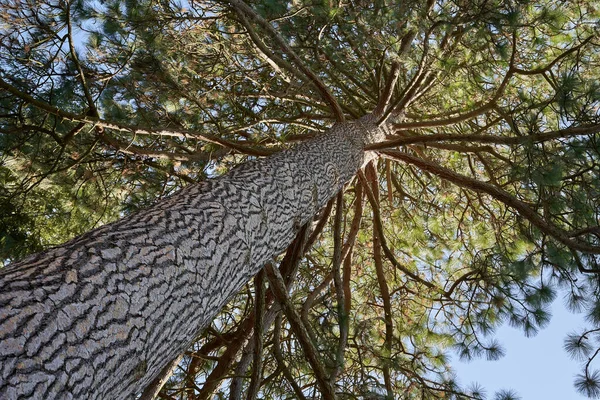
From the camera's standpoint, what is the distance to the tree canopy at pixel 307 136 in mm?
3367

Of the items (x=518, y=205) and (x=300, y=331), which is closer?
(x=300, y=331)

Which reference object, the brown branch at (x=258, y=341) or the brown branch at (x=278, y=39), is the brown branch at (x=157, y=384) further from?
the brown branch at (x=278, y=39)

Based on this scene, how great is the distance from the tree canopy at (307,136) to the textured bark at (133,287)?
0.57m

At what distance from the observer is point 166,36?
462 cm

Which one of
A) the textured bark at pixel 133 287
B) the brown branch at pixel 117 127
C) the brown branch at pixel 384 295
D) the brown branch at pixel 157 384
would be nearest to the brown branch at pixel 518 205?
the brown branch at pixel 384 295

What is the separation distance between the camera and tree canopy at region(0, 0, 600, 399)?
133 inches

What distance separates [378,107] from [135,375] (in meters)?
3.97

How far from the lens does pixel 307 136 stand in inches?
207

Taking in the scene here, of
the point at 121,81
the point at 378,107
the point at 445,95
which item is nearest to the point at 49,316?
the point at 121,81

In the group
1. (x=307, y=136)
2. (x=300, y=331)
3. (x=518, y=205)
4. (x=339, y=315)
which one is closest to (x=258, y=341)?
(x=300, y=331)

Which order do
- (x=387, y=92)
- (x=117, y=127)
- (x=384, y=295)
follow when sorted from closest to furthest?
(x=117, y=127)
(x=384, y=295)
(x=387, y=92)

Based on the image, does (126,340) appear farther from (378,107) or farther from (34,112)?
(378,107)

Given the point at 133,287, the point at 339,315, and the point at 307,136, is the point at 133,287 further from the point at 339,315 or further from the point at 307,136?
the point at 307,136

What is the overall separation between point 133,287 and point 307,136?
3.76m
